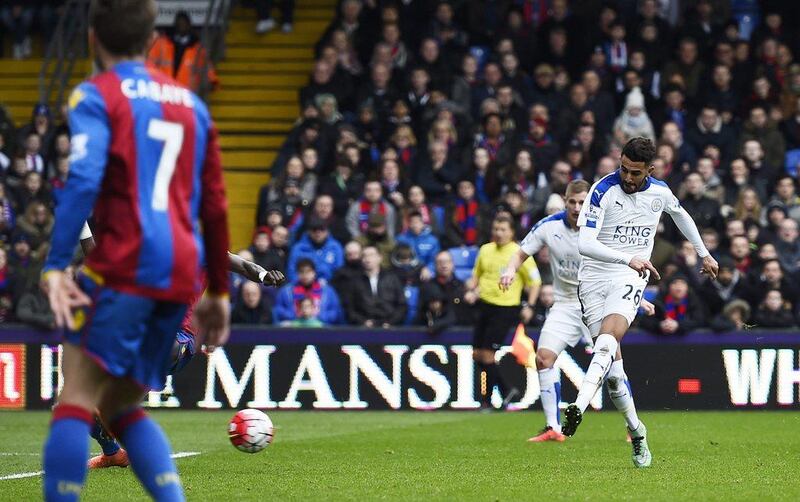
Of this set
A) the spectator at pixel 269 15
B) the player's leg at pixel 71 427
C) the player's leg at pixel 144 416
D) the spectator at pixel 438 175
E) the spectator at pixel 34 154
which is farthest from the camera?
the spectator at pixel 269 15

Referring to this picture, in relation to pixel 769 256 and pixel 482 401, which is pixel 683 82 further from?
pixel 482 401

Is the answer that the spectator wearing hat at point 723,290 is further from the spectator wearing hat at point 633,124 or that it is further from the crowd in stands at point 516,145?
the spectator wearing hat at point 633,124

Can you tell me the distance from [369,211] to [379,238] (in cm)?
48

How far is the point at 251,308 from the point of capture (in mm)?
17812

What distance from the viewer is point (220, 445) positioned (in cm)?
1229

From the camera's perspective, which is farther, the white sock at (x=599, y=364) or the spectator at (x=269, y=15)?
the spectator at (x=269, y=15)

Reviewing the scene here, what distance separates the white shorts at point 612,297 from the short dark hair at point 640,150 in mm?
900

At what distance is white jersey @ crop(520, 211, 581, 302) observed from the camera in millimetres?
12758

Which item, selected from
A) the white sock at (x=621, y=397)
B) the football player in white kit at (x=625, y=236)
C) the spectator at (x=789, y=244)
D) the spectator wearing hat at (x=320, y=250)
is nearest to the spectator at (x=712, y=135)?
the spectator at (x=789, y=244)

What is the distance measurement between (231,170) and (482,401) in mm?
7178

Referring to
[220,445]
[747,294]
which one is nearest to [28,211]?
[220,445]

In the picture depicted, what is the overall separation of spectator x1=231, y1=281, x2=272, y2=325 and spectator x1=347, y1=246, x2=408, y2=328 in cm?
103

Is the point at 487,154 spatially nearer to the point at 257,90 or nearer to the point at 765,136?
the point at 765,136

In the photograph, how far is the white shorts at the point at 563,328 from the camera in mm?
12648
